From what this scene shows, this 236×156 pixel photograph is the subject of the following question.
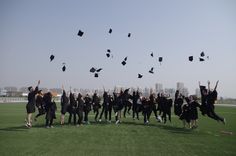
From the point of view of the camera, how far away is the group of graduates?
18.4 metres

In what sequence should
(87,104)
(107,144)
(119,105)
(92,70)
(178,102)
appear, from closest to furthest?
(107,144) < (87,104) < (178,102) < (119,105) < (92,70)

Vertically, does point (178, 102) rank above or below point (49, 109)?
above

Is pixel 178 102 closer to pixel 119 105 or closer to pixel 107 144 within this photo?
pixel 119 105

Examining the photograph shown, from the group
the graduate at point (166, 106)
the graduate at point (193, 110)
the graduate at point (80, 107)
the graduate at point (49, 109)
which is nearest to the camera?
the graduate at point (49, 109)

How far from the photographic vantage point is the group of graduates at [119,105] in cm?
1841

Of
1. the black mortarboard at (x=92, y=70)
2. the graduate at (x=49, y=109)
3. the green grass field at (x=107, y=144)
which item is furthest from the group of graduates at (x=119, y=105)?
the green grass field at (x=107, y=144)

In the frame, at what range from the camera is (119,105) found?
22.7 metres

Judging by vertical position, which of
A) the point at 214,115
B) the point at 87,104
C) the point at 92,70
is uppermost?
the point at 92,70

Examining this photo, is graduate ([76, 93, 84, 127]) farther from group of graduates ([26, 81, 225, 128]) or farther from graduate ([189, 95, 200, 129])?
graduate ([189, 95, 200, 129])

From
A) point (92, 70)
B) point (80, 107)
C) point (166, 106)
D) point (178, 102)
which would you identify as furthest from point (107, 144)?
point (92, 70)

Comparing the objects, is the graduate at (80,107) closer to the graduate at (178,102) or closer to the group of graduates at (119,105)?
the group of graduates at (119,105)

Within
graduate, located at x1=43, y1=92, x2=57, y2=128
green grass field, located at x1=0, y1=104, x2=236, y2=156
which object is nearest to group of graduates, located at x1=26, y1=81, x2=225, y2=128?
graduate, located at x1=43, y1=92, x2=57, y2=128

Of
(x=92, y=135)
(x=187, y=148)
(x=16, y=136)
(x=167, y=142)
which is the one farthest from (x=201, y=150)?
(x=16, y=136)

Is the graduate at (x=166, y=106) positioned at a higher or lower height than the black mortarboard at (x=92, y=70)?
lower
